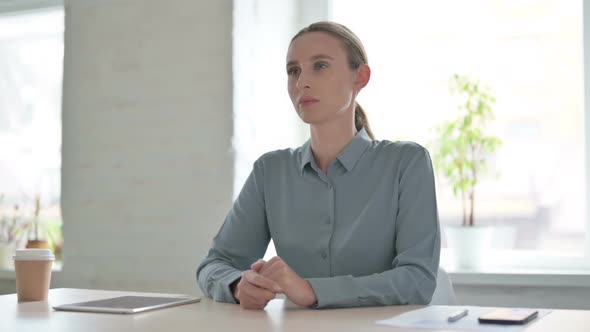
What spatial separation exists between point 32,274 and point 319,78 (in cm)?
84

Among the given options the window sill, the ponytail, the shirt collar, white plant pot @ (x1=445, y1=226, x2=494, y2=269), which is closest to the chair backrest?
the shirt collar

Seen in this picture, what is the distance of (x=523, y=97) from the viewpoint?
3.13 metres

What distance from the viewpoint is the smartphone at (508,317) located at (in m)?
1.36

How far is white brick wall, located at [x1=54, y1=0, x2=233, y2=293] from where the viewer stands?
3135mm

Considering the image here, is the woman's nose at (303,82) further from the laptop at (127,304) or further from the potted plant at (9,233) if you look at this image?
the potted plant at (9,233)

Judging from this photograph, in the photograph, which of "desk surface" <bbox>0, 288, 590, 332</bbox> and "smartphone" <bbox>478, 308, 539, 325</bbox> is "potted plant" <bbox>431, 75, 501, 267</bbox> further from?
"smartphone" <bbox>478, 308, 539, 325</bbox>

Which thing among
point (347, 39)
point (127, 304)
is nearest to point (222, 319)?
point (127, 304)

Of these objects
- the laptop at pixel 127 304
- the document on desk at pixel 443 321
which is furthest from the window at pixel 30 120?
the document on desk at pixel 443 321

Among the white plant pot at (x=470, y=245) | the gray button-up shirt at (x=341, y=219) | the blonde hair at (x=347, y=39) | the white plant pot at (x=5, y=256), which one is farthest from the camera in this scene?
the white plant pot at (x=5, y=256)

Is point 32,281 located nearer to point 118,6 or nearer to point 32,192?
point 118,6

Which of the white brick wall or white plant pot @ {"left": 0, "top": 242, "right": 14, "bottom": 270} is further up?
the white brick wall

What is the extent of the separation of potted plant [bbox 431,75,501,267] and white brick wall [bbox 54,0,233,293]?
0.83 m

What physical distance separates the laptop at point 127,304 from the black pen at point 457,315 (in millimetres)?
584

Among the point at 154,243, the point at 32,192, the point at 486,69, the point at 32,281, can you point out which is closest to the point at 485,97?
the point at 486,69
